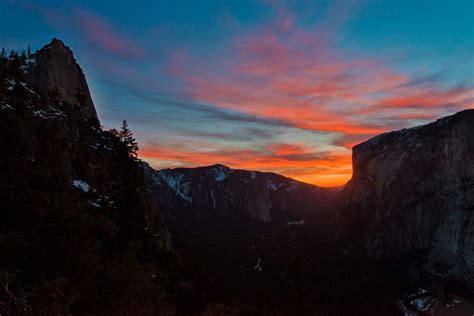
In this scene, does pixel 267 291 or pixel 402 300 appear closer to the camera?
pixel 267 291

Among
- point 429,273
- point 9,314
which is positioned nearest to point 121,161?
point 9,314

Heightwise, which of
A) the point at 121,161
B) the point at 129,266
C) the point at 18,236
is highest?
the point at 121,161

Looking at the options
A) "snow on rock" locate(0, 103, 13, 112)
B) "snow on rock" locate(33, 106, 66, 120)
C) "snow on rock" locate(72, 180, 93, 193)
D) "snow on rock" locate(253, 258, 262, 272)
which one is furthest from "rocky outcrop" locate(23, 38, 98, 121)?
"snow on rock" locate(253, 258, 262, 272)

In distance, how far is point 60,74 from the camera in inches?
4441

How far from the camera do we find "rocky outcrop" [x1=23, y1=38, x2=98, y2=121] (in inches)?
3831

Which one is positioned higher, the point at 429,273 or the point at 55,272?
the point at 55,272

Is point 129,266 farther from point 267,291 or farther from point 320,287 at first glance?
point 320,287

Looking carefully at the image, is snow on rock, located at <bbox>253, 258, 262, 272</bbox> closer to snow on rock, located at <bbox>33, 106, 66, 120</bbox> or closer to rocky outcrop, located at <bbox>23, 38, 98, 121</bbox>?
rocky outcrop, located at <bbox>23, 38, 98, 121</bbox>

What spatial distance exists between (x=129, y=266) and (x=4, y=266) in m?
7.34

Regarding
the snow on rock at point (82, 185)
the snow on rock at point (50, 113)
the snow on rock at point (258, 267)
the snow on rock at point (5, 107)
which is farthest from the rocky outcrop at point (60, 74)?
the snow on rock at point (258, 267)

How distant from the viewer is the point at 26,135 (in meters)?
38.2

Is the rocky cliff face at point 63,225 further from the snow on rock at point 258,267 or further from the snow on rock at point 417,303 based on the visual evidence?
the snow on rock at point 258,267

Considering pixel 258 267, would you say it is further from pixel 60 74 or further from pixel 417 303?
pixel 60 74

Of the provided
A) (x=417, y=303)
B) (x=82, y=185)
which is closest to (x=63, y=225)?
(x=82, y=185)
